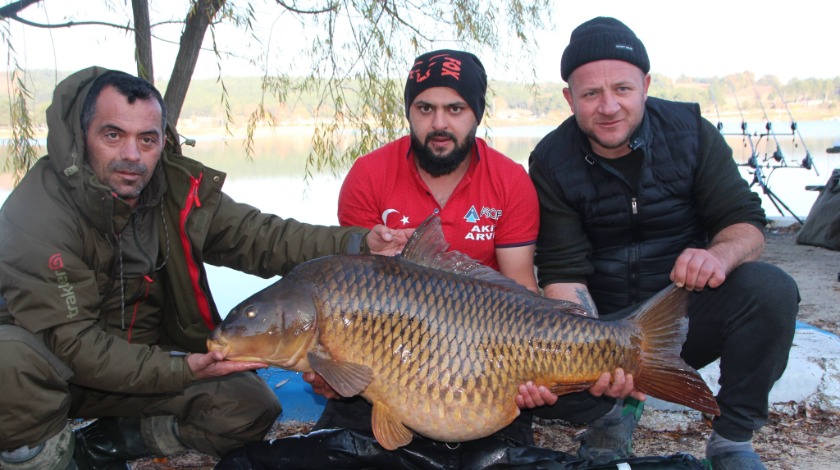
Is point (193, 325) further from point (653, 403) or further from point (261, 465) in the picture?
point (653, 403)

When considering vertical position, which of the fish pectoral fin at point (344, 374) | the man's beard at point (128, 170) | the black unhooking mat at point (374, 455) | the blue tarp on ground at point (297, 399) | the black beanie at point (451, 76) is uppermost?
the black beanie at point (451, 76)

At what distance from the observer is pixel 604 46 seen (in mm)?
1917

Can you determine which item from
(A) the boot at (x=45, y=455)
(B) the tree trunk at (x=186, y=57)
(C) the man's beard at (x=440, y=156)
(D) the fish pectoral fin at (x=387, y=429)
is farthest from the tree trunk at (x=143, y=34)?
(D) the fish pectoral fin at (x=387, y=429)

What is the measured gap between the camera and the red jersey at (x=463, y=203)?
76.9 inches

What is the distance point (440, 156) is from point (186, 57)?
1580 millimetres

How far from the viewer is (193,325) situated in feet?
6.05

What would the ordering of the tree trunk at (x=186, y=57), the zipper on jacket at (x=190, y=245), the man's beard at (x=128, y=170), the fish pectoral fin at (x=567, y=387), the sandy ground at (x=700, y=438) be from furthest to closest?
the tree trunk at (x=186, y=57), the sandy ground at (x=700, y=438), the zipper on jacket at (x=190, y=245), the man's beard at (x=128, y=170), the fish pectoral fin at (x=567, y=387)

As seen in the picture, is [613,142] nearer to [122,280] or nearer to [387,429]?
[387,429]

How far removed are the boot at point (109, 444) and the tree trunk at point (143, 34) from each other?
156 cm

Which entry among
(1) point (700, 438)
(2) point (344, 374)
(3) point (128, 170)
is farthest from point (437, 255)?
(1) point (700, 438)

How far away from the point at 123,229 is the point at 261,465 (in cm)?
65

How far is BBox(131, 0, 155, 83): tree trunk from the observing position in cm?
287

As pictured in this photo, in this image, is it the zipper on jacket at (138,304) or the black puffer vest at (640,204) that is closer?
the zipper on jacket at (138,304)

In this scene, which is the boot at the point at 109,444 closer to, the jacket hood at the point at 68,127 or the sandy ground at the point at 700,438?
the sandy ground at the point at 700,438
